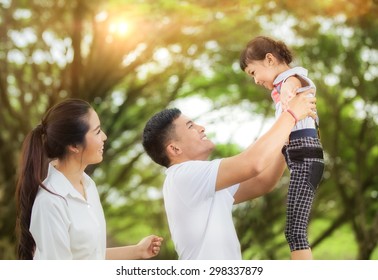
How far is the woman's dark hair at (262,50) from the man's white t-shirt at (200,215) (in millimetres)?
519

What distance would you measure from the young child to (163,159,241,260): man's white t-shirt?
0.24 metres

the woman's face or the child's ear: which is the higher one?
the child's ear

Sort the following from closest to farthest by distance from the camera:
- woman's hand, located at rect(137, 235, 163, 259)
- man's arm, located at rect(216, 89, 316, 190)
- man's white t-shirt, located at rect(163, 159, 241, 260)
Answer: man's arm, located at rect(216, 89, 316, 190) < man's white t-shirt, located at rect(163, 159, 241, 260) < woman's hand, located at rect(137, 235, 163, 259)

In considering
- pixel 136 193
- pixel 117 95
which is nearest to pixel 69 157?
pixel 117 95

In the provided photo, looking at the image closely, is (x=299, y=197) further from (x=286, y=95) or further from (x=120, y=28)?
(x=120, y=28)

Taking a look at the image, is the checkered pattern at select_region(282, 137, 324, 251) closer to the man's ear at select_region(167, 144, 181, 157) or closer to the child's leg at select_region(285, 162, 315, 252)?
the child's leg at select_region(285, 162, 315, 252)

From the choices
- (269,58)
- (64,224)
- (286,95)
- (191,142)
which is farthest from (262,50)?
(64,224)

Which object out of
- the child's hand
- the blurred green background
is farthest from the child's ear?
the blurred green background

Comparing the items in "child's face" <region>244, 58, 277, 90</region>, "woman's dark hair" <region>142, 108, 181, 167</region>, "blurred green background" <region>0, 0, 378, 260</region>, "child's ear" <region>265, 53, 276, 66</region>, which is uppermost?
"child's ear" <region>265, 53, 276, 66</region>

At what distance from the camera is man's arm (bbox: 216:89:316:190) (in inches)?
74.5

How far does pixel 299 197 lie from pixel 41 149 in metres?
0.84

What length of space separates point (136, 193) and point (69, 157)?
24.0 ft

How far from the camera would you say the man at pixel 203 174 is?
1926mm
